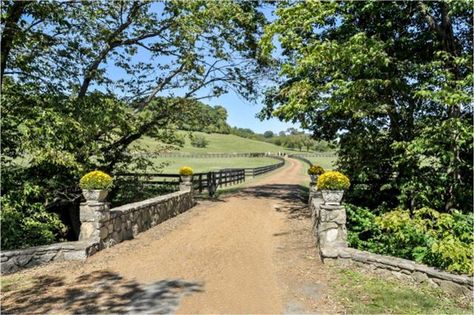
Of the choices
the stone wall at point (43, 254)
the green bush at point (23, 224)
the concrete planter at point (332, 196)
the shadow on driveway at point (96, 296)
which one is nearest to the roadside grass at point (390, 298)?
the concrete planter at point (332, 196)

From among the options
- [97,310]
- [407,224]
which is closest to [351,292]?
[407,224]

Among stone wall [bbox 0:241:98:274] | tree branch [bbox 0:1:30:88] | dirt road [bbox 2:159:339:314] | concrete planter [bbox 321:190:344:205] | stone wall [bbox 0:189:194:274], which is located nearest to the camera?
dirt road [bbox 2:159:339:314]

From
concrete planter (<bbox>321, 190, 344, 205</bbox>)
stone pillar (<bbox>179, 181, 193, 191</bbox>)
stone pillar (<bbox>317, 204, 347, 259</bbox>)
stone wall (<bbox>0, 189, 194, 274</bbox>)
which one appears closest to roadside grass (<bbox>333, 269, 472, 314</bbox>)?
stone pillar (<bbox>317, 204, 347, 259</bbox>)

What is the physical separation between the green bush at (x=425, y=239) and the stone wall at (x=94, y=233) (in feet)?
17.0

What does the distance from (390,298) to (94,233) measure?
5707 mm

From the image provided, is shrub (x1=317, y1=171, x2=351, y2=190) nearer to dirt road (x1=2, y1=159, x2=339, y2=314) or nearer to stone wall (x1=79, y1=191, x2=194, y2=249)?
dirt road (x1=2, y1=159, x2=339, y2=314)

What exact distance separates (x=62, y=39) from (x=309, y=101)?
7.45 m

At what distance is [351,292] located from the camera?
18.5 ft

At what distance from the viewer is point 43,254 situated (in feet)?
23.0

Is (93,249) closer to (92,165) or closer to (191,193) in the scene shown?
(92,165)

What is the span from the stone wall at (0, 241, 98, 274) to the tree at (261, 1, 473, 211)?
5960 mm

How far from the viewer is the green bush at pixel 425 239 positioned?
217 inches

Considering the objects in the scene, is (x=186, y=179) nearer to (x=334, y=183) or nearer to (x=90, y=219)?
(x=90, y=219)

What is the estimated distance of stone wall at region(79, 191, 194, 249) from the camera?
7.84 meters
